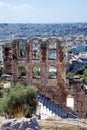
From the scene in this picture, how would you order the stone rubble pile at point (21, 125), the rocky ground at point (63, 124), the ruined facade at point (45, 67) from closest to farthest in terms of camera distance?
the stone rubble pile at point (21, 125) → the rocky ground at point (63, 124) → the ruined facade at point (45, 67)

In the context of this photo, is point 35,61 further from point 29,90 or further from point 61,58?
point 29,90

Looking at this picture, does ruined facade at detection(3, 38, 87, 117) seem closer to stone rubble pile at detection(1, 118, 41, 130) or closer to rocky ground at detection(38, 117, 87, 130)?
rocky ground at detection(38, 117, 87, 130)

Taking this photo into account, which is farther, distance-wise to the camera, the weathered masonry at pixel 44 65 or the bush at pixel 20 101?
the weathered masonry at pixel 44 65

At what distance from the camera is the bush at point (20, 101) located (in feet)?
66.2

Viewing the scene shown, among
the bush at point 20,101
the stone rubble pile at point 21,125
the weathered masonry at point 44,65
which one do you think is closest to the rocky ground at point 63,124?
the bush at point 20,101

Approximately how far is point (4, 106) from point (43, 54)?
6.16m

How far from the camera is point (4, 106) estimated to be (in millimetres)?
20500

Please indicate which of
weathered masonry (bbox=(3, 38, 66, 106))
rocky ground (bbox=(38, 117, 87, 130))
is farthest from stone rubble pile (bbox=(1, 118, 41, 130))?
weathered masonry (bbox=(3, 38, 66, 106))

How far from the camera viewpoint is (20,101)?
20656mm

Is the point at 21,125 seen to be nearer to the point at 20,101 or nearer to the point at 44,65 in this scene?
the point at 20,101

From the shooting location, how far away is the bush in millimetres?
20166

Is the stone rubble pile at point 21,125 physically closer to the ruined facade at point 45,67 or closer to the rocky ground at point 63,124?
the rocky ground at point 63,124

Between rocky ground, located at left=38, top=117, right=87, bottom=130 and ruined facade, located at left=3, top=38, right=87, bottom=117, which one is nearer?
rocky ground, located at left=38, top=117, right=87, bottom=130

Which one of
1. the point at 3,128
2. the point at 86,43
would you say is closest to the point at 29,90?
the point at 3,128
